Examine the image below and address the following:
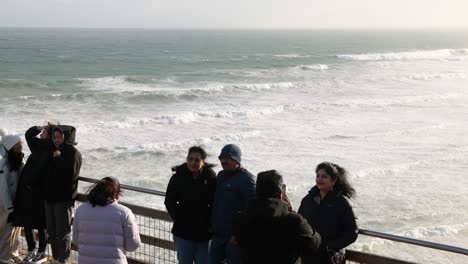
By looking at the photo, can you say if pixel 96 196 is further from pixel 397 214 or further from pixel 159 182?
pixel 159 182

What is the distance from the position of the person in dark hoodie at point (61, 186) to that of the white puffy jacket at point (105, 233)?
129 centimetres

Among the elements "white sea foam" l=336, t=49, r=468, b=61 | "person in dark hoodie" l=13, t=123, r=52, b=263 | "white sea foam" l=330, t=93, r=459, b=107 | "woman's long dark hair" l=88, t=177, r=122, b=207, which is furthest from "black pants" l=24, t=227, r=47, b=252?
"white sea foam" l=336, t=49, r=468, b=61

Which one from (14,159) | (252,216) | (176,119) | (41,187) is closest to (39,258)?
(41,187)

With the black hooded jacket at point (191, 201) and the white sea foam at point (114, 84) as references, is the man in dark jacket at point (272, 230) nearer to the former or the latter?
the black hooded jacket at point (191, 201)

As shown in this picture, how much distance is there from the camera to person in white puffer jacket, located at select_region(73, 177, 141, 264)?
13.8ft

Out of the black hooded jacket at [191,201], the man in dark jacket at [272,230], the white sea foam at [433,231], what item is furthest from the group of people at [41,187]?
the white sea foam at [433,231]

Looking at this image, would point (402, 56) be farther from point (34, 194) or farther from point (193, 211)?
point (193, 211)

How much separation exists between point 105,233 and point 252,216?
3.91ft

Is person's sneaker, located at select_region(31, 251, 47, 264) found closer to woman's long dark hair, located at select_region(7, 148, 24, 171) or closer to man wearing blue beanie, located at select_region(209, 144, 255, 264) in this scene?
woman's long dark hair, located at select_region(7, 148, 24, 171)

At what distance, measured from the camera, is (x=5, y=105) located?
3139cm

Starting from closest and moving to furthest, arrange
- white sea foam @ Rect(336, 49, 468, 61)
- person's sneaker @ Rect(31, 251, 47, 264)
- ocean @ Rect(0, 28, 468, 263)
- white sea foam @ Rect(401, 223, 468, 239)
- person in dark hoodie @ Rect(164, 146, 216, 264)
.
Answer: person in dark hoodie @ Rect(164, 146, 216, 264), person's sneaker @ Rect(31, 251, 47, 264), white sea foam @ Rect(401, 223, 468, 239), ocean @ Rect(0, 28, 468, 263), white sea foam @ Rect(336, 49, 468, 61)

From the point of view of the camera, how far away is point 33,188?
5605 mm

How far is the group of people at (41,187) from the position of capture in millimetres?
5520

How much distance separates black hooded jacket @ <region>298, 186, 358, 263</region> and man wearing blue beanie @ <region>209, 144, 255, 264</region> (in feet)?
1.77
